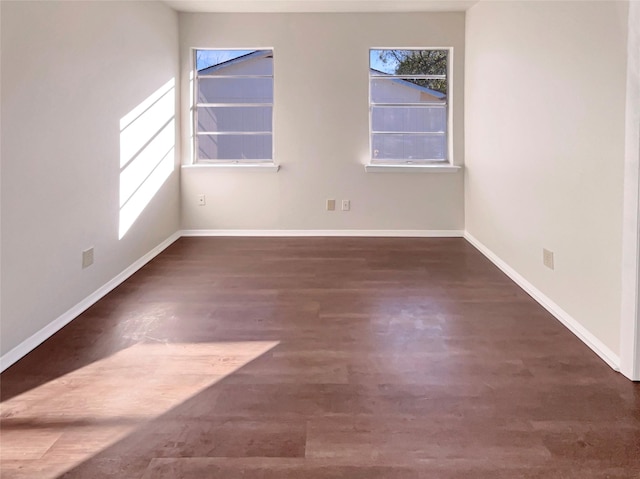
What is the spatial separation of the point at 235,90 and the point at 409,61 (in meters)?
1.91

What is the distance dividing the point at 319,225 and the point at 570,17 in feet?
10.3

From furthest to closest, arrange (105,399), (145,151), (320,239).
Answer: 1. (320,239)
2. (145,151)
3. (105,399)

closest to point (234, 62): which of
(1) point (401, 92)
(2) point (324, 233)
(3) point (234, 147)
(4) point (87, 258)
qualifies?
(3) point (234, 147)

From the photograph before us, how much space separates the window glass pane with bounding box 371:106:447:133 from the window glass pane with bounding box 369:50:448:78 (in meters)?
0.40

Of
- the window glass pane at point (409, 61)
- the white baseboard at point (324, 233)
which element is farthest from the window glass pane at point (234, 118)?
the window glass pane at point (409, 61)

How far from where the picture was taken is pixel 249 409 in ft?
5.86

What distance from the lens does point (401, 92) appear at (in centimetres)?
510

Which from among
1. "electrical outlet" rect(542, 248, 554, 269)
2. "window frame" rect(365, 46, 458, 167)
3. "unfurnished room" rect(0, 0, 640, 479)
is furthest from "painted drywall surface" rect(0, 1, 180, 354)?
"electrical outlet" rect(542, 248, 554, 269)

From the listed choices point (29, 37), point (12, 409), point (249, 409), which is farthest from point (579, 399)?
point (29, 37)

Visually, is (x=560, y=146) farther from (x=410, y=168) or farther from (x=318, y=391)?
(x=410, y=168)

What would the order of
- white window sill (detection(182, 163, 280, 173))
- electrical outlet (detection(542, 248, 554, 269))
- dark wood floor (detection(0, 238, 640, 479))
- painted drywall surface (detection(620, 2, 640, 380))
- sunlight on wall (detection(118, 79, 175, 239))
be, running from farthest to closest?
white window sill (detection(182, 163, 280, 173))
sunlight on wall (detection(118, 79, 175, 239))
electrical outlet (detection(542, 248, 554, 269))
painted drywall surface (detection(620, 2, 640, 380))
dark wood floor (detection(0, 238, 640, 479))

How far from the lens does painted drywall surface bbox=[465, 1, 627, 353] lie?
2143 millimetres

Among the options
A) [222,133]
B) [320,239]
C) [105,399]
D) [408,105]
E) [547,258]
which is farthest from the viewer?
[222,133]

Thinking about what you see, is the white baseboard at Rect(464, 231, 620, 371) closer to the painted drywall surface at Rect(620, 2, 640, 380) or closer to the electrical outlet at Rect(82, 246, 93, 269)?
the painted drywall surface at Rect(620, 2, 640, 380)
